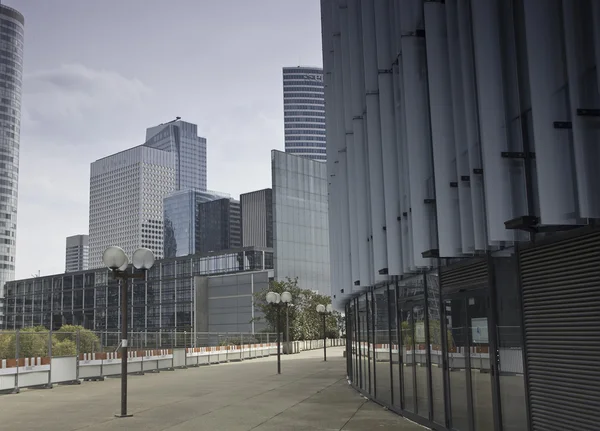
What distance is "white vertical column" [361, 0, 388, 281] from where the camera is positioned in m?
16.9

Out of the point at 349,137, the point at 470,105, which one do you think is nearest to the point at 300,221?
the point at 349,137

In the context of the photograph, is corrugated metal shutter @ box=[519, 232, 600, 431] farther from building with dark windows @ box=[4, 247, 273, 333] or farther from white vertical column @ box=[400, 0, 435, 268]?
building with dark windows @ box=[4, 247, 273, 333]

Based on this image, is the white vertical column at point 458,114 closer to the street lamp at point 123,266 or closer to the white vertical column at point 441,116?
the white vertical column at point 441,116

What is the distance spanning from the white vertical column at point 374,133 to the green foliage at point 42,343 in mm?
14382

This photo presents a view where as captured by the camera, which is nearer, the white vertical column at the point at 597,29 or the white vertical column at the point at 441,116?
the white vertical column at the point at 597,29

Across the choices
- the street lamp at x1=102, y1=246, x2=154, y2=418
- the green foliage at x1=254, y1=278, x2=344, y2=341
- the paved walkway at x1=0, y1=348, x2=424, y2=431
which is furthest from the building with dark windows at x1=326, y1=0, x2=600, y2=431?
the green foliage at x1=254, y1=278, x2=344, y2=341

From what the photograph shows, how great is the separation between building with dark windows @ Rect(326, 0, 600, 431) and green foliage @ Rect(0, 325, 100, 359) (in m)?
13.8

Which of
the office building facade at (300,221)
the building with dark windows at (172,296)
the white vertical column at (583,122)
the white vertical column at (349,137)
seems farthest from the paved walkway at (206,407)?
the office building facade at (300,221)

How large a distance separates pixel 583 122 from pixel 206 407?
42.9ft

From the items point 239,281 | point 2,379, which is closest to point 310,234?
point 239,281

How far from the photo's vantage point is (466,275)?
472 inches

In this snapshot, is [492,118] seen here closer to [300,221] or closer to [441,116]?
[441,116]

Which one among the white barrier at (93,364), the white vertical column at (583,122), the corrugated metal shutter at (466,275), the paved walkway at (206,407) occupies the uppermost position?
the white vertical column at (583,122)

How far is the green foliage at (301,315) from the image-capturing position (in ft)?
229
